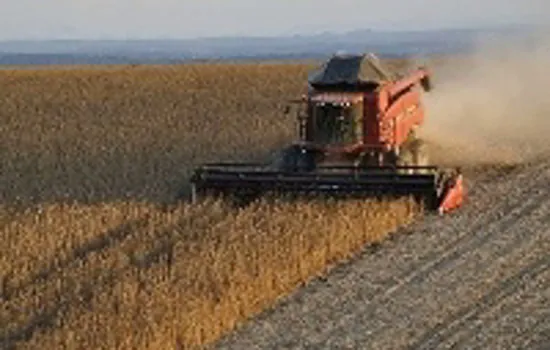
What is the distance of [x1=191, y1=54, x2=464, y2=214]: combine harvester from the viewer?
15086 millimetres

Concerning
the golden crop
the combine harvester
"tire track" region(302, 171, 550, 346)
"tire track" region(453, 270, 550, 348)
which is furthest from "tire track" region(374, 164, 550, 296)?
"tire track" region(453, 270, 550, 348)

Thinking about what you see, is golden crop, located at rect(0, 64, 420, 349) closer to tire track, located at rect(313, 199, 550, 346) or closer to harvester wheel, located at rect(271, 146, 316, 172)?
tire track, located at rect(313, 199, 550, 346)

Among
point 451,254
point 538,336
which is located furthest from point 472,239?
point 538,336

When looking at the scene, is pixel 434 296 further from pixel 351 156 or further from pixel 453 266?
pixel 351 156

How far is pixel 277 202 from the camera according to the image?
49.2ft

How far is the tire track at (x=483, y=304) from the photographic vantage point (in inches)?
375

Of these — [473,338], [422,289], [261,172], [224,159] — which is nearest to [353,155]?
[261,172]

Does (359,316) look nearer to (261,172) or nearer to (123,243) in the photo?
(123,243)

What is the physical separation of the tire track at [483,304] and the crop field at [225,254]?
1.5 inches

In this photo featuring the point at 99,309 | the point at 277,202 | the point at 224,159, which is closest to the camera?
the point at 99,309

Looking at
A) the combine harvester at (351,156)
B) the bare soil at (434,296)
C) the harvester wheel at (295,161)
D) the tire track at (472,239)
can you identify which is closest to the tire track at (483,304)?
the bare soil at (434,296)

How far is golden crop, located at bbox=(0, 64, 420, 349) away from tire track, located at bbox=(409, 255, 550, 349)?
1861mm

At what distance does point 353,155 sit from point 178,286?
6.36 m

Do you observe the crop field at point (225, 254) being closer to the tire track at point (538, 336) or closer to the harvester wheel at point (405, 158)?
the tire track at point (538, 336)
